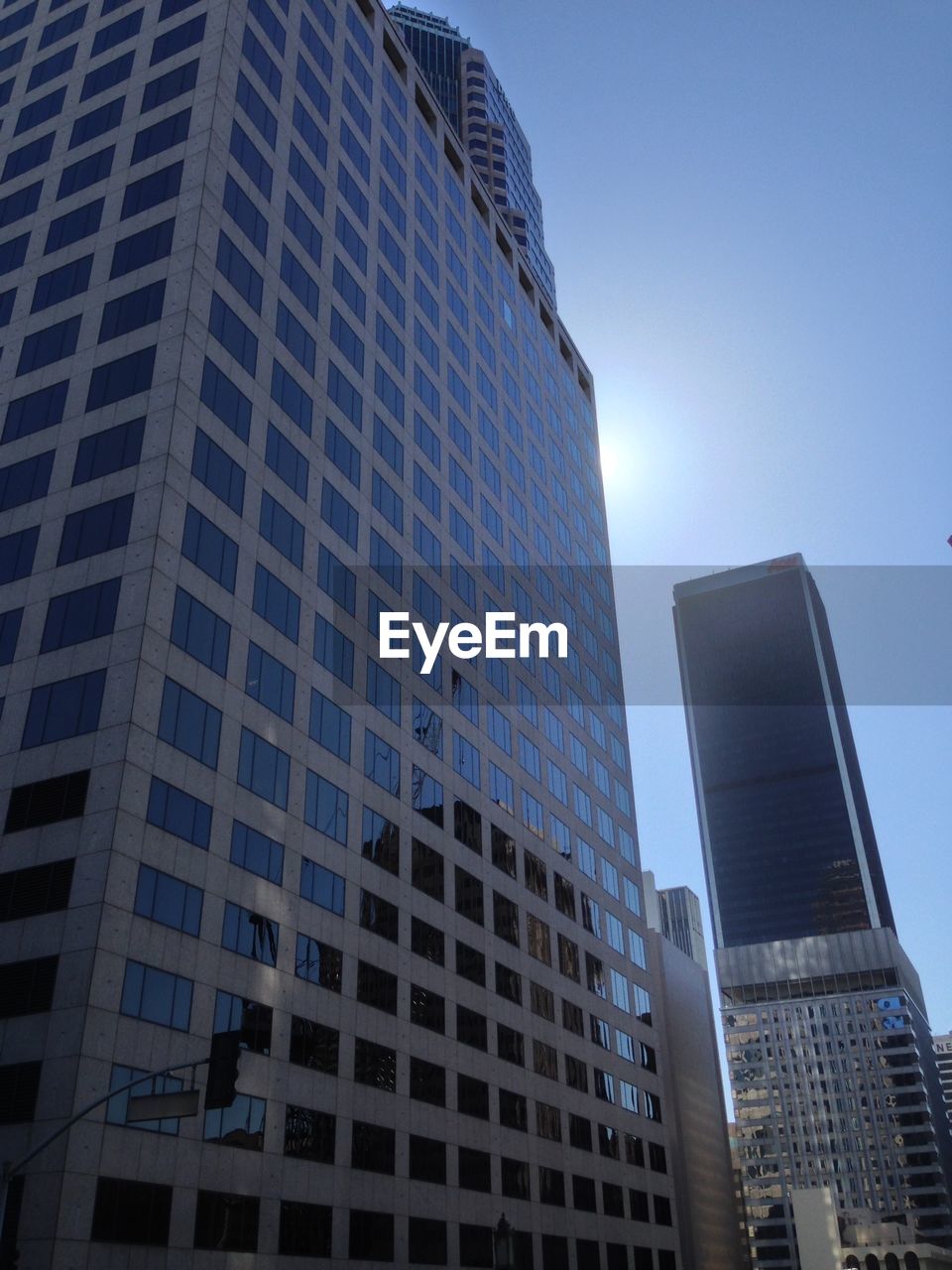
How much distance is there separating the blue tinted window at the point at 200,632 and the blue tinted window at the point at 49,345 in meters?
16.5

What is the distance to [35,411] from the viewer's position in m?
57.1

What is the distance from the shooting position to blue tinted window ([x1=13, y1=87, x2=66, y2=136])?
68938mm

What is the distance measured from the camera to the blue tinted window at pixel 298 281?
6531cm

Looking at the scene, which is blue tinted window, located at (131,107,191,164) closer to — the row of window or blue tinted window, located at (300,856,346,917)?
blue tinted window, located at (300,856,346,917)

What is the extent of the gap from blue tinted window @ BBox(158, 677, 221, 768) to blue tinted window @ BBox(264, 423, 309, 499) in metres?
15.2

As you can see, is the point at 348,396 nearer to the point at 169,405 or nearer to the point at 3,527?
Answer: the point at 169,405

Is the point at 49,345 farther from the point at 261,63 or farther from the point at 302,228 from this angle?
the point at 261,63

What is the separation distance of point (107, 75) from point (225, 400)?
25.6m

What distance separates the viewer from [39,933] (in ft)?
140

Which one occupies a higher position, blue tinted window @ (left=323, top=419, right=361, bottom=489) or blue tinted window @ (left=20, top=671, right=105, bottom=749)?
blue tinted window @ (left=323, top=419, right=361, bottom=489)

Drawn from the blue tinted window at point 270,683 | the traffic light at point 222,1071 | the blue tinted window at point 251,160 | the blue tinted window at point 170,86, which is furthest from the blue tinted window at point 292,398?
the traffic light at point 222,1071

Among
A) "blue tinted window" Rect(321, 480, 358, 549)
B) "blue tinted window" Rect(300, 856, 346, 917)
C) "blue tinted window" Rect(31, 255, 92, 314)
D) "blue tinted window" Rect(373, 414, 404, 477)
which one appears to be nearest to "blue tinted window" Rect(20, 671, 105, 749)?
"blue tinted window" Rect(300, 856, 346, 917)

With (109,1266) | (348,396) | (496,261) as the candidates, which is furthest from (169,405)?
(496,261)

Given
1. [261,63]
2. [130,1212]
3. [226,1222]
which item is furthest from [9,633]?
[261,63]
